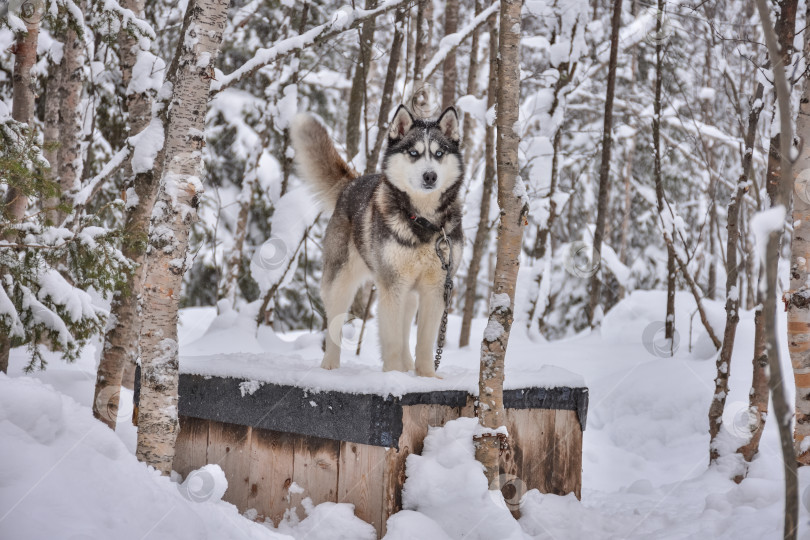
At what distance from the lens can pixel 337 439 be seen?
3.17m

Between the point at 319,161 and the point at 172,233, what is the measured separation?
6.91 ft

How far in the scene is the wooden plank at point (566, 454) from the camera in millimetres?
3873

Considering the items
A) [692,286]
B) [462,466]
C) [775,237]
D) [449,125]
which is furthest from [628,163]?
[775,237]

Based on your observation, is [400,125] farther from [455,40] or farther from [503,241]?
[455,40]

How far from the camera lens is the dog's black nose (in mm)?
3721

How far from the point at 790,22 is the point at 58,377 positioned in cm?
545

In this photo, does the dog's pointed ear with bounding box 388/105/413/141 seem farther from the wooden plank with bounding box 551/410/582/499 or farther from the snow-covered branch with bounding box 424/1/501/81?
the snow-covered branch with bounding box 424/1/501/81

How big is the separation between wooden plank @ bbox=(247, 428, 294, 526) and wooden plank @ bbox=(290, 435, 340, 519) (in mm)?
55

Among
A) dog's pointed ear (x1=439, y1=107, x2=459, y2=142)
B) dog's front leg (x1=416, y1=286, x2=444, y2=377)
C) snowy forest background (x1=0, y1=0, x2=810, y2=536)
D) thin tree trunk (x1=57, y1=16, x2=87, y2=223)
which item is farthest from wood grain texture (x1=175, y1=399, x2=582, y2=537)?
thin tree trunk (x1=57, y1=16, x2=87, y2=223)

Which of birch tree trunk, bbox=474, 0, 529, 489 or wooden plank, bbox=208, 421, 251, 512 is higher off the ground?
birch tree trunk, bbox=474, 0, 529, 489

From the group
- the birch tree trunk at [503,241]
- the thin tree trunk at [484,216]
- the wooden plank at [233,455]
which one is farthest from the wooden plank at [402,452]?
the thin tree trunk at [484,216]

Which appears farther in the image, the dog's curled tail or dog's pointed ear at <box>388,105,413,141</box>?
the dog's curled tail

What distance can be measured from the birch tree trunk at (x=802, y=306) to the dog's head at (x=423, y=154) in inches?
69.7

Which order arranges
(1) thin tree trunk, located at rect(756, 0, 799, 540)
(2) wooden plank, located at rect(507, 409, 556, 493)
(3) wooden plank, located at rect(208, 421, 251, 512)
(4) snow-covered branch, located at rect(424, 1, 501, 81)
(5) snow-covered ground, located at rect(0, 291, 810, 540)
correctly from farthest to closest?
(4) snow-covered branch, located at rect(424, 1, 501, 81)
(2) wooden plank, located at rect(507, 409, 556, 493)
(3) wooden plank, located at rect(208, 421, 251, 512)
(5) snow-covered ground, located at rect(0, 291, 810, 540)
(1) thin tree trunk, located at rect(756, 0, 799, 540)
